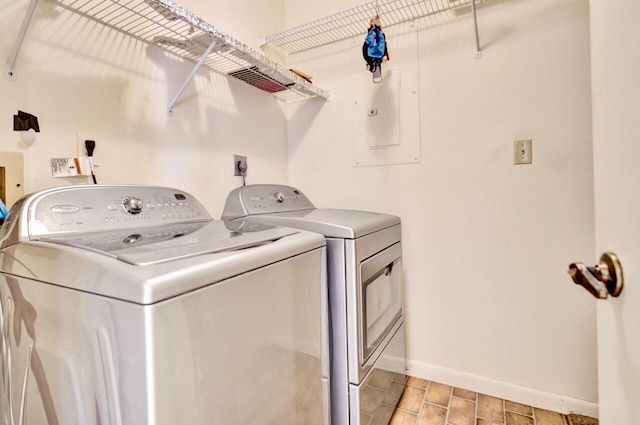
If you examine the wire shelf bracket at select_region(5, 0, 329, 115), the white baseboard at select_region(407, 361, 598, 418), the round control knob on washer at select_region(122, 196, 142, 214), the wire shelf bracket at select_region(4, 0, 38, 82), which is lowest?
the white baseboard at select_region(407, 361, 598, 418)

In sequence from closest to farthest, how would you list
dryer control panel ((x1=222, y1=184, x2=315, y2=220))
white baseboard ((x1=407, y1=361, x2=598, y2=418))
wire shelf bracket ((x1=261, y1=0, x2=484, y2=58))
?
dryer control panel ((x1=222, y1=184, x2=315, y2=220))
white baseboard ((x1=407, y1=361, x2=598, y2=418))
wire shelf bracket ((x1=261, y1=0, x2=484, y2=58))

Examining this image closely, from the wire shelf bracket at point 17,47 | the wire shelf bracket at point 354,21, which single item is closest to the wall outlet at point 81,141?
the wire shelf bracket at point 17,47

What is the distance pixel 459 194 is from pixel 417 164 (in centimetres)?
30

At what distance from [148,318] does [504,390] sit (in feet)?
6.23

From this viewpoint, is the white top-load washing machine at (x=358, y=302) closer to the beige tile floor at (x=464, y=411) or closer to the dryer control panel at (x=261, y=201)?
the dryer control panel at (x=261, y=201)

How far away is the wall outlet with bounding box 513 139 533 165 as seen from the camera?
1.57 metres

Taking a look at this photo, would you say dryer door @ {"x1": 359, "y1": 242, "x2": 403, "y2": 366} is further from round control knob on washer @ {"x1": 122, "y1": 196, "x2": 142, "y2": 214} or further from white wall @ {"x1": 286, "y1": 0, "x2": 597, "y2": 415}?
round control knob on washer @ {"x1": 122, "y1": 196, "x2": 142, "y2": 214}

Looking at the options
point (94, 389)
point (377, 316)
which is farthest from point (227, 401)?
point (377, 316)

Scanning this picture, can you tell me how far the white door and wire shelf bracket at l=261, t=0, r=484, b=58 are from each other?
3.90ft

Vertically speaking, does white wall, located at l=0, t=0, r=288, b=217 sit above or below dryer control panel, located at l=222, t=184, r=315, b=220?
above

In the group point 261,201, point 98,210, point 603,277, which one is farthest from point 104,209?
point 603,277

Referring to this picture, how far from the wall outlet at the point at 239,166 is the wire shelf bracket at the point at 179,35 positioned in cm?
45

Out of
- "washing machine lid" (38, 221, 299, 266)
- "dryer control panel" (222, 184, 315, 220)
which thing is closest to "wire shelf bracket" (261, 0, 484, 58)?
"dryer control panel" (222, 184, 315, 220)

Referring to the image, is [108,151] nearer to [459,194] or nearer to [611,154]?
[611,154]
